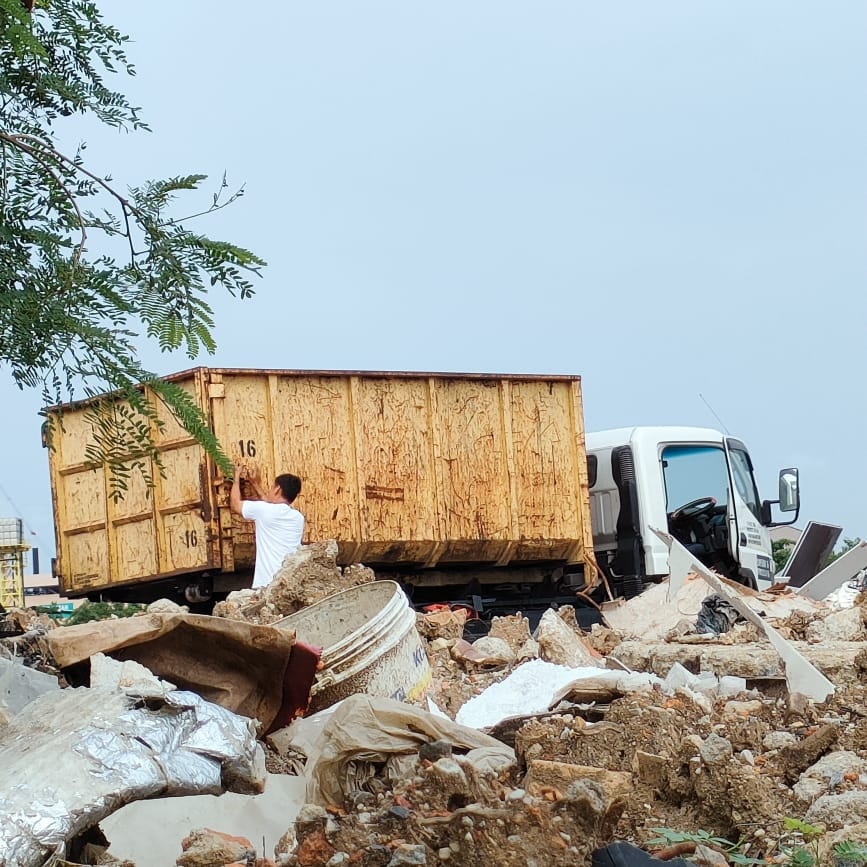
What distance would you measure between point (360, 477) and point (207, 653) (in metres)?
7.06

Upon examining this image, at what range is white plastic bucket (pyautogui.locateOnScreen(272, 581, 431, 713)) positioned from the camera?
17.7 feet

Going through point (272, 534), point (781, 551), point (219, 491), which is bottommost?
point (781, 551)

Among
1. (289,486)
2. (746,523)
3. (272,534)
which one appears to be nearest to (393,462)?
(289,486)

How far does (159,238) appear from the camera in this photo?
196 inches

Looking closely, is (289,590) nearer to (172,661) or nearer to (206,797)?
(172,661)

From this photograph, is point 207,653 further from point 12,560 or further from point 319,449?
point 12,560

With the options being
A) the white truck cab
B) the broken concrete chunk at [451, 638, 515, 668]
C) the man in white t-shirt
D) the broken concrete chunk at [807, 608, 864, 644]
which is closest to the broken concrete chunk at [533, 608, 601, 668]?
the broken concrete chunk at [451, 638, 515, 668]

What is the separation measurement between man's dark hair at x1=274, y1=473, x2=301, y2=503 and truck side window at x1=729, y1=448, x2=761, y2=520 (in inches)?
233

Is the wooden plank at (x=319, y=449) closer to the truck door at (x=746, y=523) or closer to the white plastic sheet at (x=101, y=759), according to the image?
the truck door at (x=746, y=523)

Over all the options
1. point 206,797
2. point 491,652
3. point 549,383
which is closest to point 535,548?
point 549,383

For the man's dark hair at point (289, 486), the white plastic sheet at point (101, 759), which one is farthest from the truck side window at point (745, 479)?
the white plastic sheet at point (101, 759)

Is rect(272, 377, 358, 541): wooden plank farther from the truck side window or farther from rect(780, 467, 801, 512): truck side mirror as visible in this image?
rect(780, 467, 801, 512): truck side mirror

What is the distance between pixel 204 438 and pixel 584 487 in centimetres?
911

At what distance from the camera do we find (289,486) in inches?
413
